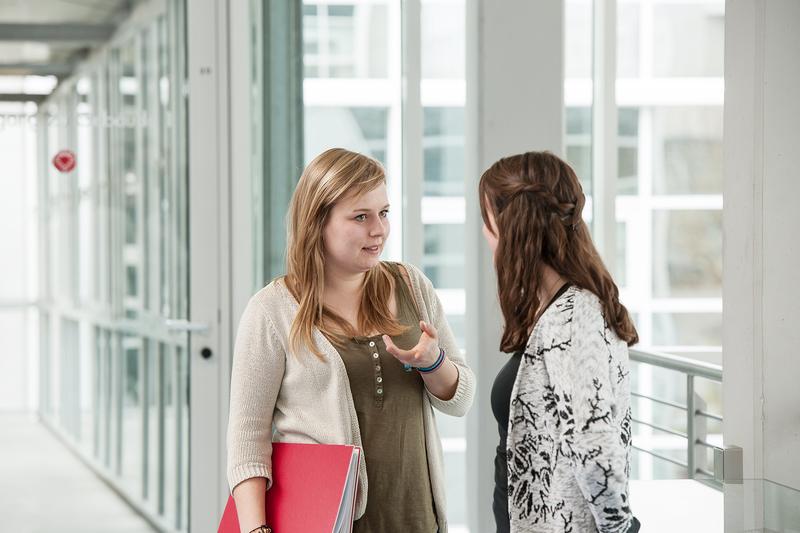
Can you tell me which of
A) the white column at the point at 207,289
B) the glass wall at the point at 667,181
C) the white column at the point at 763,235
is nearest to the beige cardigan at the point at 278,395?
the white column at the point at 763,235

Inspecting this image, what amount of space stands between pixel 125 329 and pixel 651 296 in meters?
7.95

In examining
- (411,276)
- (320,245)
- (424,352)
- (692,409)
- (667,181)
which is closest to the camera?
(424,352)

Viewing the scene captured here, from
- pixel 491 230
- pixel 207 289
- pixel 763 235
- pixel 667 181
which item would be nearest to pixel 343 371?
pixel 491 230

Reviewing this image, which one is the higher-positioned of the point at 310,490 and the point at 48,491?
the point at 310,490

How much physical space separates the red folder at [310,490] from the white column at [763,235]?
0.85m

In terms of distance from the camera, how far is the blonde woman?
1400 millimetres

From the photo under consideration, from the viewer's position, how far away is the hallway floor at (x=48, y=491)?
8.18 ft

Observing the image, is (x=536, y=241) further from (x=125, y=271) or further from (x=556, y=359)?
(x=125, y=271)

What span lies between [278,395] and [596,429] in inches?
21.0

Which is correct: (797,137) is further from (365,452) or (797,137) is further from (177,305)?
(177,305)

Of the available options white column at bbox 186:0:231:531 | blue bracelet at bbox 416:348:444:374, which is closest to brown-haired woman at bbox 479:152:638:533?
blue bracelet at bbox 416:348:444:374

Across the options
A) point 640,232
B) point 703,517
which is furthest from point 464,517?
point 640,232

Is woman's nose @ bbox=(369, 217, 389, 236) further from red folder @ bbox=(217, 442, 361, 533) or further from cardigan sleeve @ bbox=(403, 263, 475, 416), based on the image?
red folder @ bbox=(217, 442, 361, 533)

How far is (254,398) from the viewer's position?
141 centimetres
